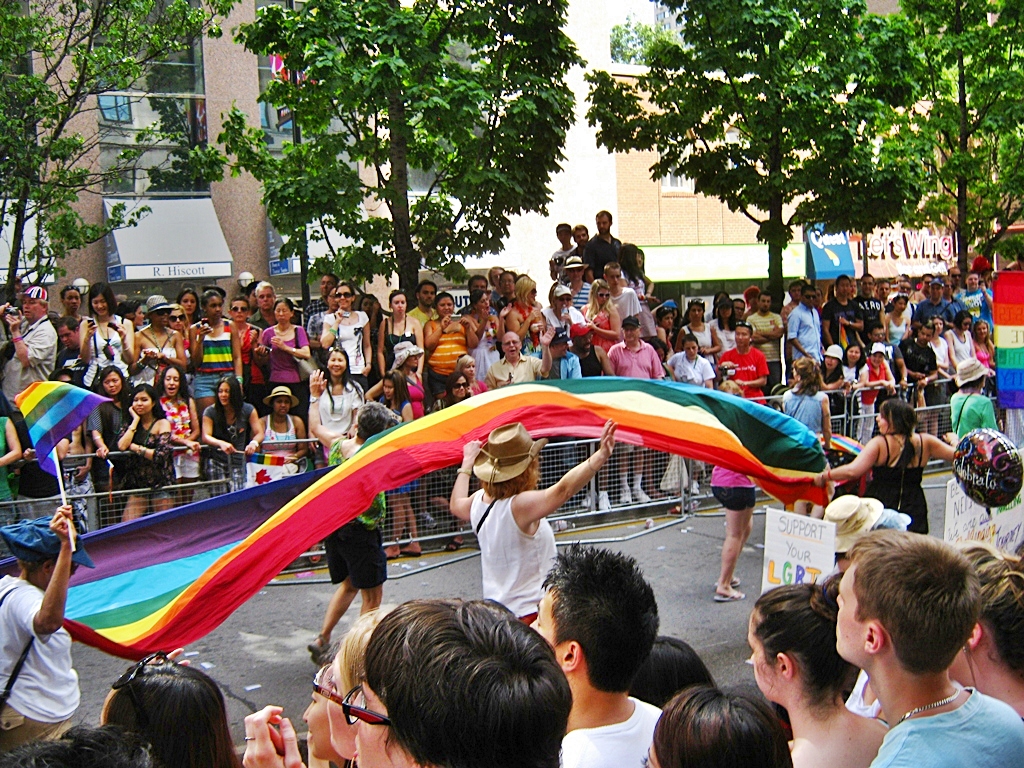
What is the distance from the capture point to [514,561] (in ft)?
18.8

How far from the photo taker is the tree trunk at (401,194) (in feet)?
38.1

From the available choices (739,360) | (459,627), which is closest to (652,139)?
(739,360)

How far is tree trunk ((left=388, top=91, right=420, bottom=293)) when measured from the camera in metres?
11.6

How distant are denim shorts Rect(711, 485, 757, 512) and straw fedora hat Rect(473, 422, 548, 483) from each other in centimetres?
319

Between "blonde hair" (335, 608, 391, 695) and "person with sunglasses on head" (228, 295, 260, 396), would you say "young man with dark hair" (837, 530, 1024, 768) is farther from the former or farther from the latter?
"person with sunglasses on head" (228, 295, 260, 396)

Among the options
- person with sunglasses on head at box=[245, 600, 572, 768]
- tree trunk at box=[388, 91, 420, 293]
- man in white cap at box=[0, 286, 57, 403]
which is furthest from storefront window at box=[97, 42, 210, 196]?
person with sunglasses on head at box=[245, 600, 572, 768]

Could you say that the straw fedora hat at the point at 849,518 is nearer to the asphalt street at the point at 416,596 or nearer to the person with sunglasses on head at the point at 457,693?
the asphalt street at the point at 416,596

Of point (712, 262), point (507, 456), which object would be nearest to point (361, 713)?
point (507, 456)

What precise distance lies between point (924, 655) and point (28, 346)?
28.9 feet

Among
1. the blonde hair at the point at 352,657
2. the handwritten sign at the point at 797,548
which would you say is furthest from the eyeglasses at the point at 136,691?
the handwritten sign at the point at 797,548

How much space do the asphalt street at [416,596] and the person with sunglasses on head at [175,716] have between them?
333 centimetres

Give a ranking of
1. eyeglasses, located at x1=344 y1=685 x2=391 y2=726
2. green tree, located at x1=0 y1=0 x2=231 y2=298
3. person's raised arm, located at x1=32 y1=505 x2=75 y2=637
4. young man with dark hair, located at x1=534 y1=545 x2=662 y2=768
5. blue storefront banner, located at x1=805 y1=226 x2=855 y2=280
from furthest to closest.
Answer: blue storefront banner, located at x1=805 y1=226 x2=855 y2=280, green tree, located at x1=0 y1=0 x2=231 y2=298, person's raised arm, located at x1=32 y1=505 x2=75 y2=637, young man with dark hair, located at x1=534 y1=545 x2=662 y2=768, eyeglasses, located at x1=344 y1=685 x2=391 y2=726

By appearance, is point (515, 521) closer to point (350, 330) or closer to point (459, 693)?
point (459, 693)

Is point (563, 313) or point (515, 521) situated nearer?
point (515, 521)
